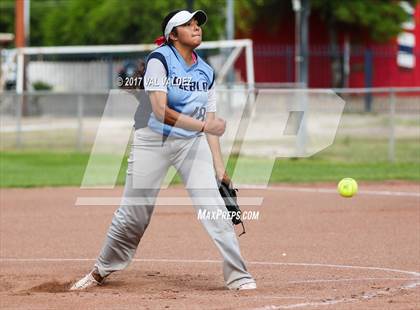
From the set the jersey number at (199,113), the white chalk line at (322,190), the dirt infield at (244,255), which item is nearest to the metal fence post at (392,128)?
the white chalk line at (322,190)

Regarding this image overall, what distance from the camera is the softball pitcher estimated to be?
851 cm

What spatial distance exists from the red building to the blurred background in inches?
2.4

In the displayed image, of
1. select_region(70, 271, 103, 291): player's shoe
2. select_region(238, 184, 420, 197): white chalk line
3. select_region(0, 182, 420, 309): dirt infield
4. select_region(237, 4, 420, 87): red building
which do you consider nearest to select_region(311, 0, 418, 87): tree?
select_region(237, 4, 420, 87): red building

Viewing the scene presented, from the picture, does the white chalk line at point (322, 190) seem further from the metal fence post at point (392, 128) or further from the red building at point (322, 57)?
the red building at point (322, 57)

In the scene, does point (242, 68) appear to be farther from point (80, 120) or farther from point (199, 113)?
point (199, 113)

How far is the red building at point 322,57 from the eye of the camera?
45.5 meters

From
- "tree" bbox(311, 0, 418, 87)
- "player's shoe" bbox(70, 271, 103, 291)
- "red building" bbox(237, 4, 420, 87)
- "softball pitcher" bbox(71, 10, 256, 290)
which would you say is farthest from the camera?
"tree" bbox(311, 0, 418, 87)

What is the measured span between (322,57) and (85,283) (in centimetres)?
3975

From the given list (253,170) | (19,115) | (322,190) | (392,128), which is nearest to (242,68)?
(19,115)

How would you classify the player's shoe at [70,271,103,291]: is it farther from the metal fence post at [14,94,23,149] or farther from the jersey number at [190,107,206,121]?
the metal fence post at [14,94,23,149]

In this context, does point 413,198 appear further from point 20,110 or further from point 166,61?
point 20,110

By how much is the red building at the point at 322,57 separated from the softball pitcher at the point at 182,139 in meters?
33.1

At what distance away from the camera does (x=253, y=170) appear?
833 inches

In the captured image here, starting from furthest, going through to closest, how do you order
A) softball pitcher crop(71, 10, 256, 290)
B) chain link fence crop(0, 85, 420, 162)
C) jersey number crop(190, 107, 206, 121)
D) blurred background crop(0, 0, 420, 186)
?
chain link fence crop(0, 85, 420, 162) < blurred background crop(0, 0, 420, 186) < jersey number crop(190, 107, 206, 121) < softball pitcher crop(71, 10, 256, 290)
